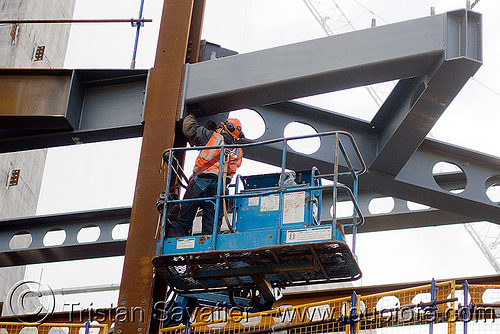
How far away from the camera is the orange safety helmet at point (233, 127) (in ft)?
38.0

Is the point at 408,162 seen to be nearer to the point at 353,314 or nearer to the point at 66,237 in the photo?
Answer: the point at 353,314

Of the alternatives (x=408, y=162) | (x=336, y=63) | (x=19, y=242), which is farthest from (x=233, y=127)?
(x=19, y=242)

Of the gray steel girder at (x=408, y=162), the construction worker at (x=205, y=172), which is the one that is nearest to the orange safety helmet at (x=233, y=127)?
the construction worker at (x=205, y=172)

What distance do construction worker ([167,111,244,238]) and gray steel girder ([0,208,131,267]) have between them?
528cm

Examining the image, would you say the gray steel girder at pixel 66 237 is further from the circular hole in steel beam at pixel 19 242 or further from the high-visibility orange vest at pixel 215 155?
the high-visibility orange vest at pixel 215 155

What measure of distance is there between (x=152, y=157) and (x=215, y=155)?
0.91 m

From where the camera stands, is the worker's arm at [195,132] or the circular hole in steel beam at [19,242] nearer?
the worker's arm at [195,132]

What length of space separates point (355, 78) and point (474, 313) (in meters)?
3.54

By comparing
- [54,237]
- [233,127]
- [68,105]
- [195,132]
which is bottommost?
[195,132]

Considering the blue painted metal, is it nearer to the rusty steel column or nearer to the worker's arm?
the rusty steel column

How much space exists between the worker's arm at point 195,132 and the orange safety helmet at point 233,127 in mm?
220

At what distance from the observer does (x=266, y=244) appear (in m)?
10.1

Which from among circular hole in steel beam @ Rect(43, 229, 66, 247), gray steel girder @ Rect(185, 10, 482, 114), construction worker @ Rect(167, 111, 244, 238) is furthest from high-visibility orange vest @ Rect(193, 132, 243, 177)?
circular hole in steel beam @ Rect(43, 229, 66, 247)

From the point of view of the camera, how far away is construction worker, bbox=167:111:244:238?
1120cm
